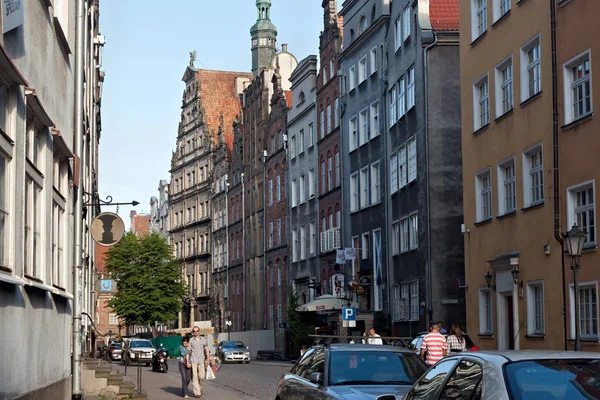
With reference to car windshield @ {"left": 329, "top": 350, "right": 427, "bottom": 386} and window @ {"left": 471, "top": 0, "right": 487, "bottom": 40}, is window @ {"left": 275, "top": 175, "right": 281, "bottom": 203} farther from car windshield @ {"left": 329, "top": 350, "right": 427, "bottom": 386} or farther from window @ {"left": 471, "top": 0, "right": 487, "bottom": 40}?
car windshield @ {"left": 329, "top": 350, "right": 427, "bottom": 386}

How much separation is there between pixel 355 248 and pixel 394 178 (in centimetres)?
647

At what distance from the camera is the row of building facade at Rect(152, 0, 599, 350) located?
2650 centimetres

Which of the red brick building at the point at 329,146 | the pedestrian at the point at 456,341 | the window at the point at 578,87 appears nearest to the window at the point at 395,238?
the red brick building at the point at 329,146

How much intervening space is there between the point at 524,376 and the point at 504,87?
23948 millimetres

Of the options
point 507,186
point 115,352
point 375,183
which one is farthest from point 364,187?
point 115,352

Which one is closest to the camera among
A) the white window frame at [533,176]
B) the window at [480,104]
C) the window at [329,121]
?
the white window frame at [533,176]

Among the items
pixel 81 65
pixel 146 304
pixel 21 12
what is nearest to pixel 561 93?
pixel 81 65

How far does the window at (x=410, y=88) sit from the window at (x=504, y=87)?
Answer: 11.2 metres

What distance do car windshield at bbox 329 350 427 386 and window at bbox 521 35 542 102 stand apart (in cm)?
1558

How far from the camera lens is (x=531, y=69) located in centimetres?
2856

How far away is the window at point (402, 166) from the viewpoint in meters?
43.9

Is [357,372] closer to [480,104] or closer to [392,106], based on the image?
[480,104]

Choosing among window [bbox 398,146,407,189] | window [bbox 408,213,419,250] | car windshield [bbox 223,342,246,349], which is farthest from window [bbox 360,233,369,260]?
car windshield [bbox 223,342,246,349]

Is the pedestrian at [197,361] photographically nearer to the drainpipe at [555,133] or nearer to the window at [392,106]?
the drainpipe at [555,133]
